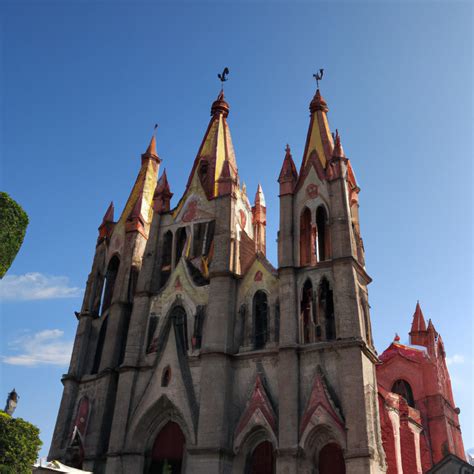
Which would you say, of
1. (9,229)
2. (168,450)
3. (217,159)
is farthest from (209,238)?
(9,229)

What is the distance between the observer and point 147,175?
33.4 meters

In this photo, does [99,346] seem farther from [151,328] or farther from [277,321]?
[277,321]

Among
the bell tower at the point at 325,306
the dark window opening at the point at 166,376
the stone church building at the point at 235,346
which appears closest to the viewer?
the bell tower at the point at 325,306

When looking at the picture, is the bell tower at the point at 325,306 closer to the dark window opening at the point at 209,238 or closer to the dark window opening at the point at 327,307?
the dark window opening at the point at 327,307

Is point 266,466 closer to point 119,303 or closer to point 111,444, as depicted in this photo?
point 111,444

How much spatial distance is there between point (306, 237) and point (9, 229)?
44.1 ft

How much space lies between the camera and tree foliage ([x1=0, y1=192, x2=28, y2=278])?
15.6 m

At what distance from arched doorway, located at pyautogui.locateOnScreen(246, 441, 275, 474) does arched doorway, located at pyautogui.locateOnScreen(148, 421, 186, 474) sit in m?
3.07

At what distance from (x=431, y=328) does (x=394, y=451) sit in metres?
15.6

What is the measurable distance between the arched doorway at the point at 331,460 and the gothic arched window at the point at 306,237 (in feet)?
26.3

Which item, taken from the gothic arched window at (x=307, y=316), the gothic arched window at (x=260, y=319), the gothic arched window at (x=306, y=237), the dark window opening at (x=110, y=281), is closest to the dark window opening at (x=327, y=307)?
the gothic arched window at (x=307, y=316)

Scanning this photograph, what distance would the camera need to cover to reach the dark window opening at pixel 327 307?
21.9 metres

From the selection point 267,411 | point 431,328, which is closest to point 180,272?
point 267,411

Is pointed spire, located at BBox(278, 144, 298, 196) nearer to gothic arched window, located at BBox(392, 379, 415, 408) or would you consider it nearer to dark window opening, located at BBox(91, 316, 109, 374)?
dark window opening, located at BBox(91, 316, 109, 374)
